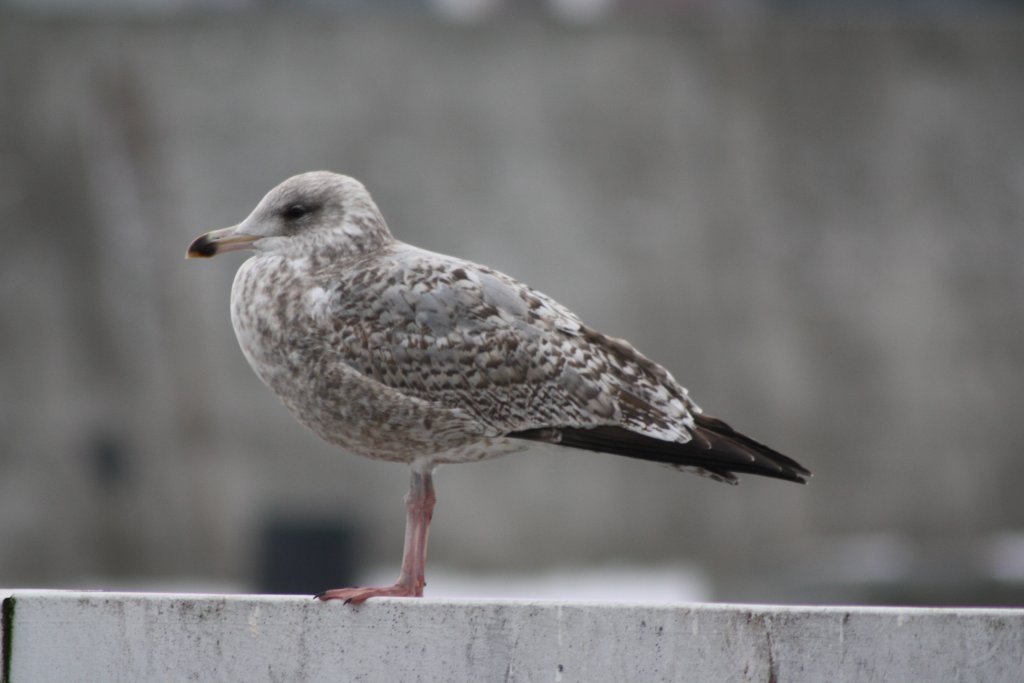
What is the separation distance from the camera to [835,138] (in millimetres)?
16078

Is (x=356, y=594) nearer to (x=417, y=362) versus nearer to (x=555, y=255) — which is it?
(x=417, y=362)

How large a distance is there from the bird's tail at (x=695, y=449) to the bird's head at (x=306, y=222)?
2.83ft

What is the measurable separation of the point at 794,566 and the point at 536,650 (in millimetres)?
9556

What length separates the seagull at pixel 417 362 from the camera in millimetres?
4773

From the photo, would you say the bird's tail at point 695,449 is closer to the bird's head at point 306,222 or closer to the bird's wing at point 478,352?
the bird's wing at point 478,352

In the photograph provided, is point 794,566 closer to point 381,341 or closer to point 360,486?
point 360,486

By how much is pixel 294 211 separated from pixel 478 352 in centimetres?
79

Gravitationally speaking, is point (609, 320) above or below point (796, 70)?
below

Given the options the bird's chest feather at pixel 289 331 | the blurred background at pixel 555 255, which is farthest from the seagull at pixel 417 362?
the blurred background at pixel 555 255

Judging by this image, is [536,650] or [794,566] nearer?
[536,650]

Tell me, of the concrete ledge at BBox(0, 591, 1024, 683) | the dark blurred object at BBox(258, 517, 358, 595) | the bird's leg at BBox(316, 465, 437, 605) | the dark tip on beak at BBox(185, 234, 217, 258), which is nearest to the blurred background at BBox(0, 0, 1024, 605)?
the dark blurred object at BBox(258, 517, 358, 595)

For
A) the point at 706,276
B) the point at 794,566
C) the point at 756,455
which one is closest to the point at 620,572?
the point at 794,566

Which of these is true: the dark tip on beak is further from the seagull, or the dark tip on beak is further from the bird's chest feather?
the bird's chest feather

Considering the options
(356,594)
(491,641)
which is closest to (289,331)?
(356,594)
